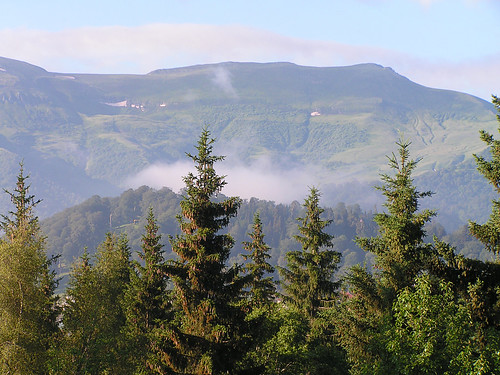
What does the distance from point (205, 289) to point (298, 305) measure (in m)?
19.3

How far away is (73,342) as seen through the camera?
140 ft

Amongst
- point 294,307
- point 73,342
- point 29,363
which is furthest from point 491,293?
point 73,342

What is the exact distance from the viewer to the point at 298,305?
4672 cm

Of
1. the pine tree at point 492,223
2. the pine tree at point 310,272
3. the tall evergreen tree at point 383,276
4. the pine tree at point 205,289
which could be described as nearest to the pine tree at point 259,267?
the pine tree at point 310,272

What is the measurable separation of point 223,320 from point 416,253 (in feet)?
36.3

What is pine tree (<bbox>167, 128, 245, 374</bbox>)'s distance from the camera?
90.1 feet

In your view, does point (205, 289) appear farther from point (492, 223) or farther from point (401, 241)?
point (492, 223)

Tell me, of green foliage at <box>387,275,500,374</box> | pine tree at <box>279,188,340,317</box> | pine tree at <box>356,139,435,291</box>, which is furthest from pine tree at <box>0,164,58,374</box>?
green foliage at <box>387,275,500,374</box>

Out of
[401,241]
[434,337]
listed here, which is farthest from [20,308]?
[434,337]

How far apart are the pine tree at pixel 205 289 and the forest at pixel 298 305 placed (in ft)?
0.17

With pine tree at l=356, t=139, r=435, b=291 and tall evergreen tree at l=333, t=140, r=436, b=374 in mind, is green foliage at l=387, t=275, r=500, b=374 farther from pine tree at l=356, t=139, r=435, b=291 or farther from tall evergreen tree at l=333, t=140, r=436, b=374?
pine tree at l=356, t=139, r=435, b=291

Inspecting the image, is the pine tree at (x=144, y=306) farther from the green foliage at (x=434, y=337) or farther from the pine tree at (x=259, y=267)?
the green foliage at (x=434, y=337)

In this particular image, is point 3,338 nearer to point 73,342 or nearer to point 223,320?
point 73,342

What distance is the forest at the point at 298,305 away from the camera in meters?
25.4
